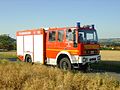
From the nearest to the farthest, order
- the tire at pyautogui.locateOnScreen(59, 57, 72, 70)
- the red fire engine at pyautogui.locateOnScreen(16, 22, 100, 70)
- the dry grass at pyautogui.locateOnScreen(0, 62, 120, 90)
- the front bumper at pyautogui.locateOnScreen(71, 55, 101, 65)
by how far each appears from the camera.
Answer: the dry grass at pyautogui.locateOnScreen(0, 62, 120, 90) < the front bumper at pyautogui.locateOnScreen(71, 55, 101, 65) < the red fire engine at pyautogui.locateOnScreen(16, 22, 100, 70) < the tire at pyautogui.locateOnScreen(59, 57, 72, 70)

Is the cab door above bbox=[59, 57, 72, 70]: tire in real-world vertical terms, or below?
above

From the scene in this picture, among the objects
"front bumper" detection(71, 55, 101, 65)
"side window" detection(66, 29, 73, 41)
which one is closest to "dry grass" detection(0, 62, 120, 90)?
"front bumper" detection(71, 55, 101, 65)

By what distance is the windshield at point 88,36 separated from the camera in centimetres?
1866

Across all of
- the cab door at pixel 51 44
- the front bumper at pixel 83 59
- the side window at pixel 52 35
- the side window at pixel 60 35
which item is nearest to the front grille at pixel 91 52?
the front bumper at pixel 83 59

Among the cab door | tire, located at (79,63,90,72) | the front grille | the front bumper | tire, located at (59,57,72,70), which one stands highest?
the cab door

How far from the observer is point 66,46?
1916 cm

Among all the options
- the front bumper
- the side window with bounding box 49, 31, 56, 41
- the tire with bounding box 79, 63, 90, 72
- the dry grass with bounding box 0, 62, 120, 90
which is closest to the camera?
the dry grass with bounding box 0, 62, 120, 90

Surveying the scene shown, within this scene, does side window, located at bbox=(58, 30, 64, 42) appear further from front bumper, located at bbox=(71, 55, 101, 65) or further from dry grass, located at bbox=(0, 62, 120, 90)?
dry grass, located at bbox=(0, 62, 120, 90)

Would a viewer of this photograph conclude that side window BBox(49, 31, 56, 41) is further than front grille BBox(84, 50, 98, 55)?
Yes

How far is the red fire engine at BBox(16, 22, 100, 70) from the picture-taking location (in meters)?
18.5

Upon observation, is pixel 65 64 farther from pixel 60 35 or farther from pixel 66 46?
pixel 60 35

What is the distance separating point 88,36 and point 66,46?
4.69 feet

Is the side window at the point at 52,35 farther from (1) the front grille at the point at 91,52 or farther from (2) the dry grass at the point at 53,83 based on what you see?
(2) the dry grass at the point at 53,83

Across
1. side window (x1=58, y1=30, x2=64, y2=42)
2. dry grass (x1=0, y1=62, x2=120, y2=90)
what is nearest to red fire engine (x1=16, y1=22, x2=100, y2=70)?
side window (x1=58, y1=30, x2=64, y2=42)
